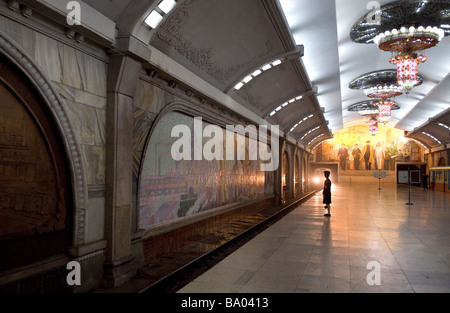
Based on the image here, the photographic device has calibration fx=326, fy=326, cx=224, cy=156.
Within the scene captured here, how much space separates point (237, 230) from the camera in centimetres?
960

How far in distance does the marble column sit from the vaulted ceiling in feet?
1.42

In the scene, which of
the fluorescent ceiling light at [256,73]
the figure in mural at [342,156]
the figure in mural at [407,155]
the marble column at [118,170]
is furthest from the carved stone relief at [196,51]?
the figure in mural at [407,155]

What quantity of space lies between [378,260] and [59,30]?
6.39 m

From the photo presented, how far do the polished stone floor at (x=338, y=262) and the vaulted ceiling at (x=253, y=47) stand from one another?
12.5ft

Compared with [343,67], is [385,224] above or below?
below

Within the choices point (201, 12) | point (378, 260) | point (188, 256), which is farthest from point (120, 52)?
point (378, 260)

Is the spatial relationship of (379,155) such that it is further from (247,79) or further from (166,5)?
(166,5)

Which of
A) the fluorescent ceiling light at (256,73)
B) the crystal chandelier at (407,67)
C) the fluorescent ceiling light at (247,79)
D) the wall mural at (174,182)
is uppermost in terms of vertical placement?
the crystal chandelier at (407,67)

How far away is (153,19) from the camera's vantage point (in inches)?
213

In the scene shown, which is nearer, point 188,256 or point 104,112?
point 104,112

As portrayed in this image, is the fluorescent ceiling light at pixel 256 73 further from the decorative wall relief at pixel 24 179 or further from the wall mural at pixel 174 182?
the decorative wall relief at pixel 24 179

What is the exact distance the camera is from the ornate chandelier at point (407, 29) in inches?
417

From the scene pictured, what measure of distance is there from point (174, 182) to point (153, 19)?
3.35m

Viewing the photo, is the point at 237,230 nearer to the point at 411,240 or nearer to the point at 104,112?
the point at 411,240
